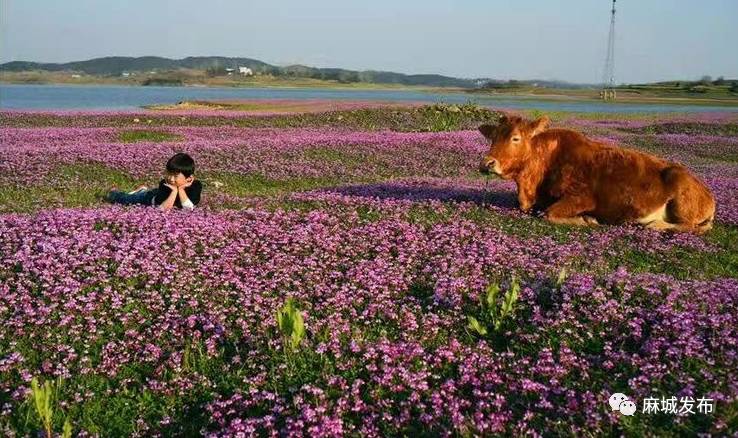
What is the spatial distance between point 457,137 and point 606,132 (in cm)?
1495

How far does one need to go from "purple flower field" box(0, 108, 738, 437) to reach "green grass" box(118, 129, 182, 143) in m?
18.1

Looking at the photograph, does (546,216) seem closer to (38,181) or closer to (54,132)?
(38,181)

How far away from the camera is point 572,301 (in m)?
8.13

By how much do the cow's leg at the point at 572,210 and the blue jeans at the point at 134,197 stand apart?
8.42 metres

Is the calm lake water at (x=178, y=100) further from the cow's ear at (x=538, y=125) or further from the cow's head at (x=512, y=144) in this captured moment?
the cow's ear at (x=538, y=125)

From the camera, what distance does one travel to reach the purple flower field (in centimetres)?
605

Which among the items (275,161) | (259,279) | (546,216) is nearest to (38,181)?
(275,161)

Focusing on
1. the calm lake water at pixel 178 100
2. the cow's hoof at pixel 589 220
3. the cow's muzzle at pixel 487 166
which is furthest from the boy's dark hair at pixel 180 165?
the calm lake water at pixel 178 100

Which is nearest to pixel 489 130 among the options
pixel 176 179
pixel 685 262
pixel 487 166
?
pixel 487 166

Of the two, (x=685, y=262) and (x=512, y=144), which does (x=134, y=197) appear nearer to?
(x=512, y=144)

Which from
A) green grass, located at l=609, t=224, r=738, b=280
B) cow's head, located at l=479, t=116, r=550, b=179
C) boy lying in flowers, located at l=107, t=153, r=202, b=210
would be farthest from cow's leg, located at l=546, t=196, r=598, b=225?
boy lying in flowers, located at l=107, t=153, r=202, b=210

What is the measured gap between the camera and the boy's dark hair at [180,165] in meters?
13.3

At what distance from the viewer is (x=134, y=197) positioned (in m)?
14.6

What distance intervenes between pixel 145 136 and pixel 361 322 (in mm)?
26950
